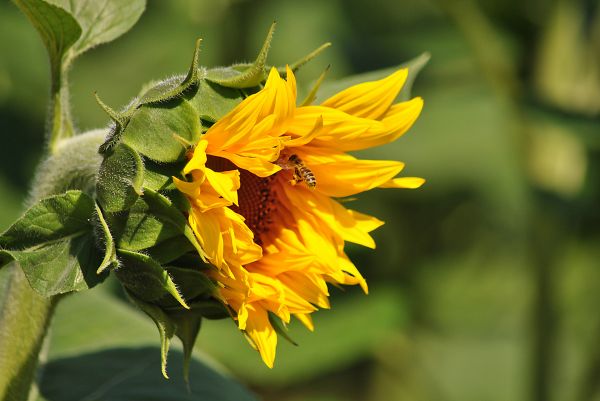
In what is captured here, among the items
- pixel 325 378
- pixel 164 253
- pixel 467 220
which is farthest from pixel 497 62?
pixel 164 253

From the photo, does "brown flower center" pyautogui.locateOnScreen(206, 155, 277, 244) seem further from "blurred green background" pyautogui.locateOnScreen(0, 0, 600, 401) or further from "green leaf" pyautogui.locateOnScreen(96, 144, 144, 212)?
"blurred green background" pyautogui.locateOnScreen(0, 0, 600, 401)

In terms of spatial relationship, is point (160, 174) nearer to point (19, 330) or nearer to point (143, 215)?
point (143, 215)

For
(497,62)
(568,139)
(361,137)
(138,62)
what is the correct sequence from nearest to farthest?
1. (361,137)
2. (497,62)
3. (568,139)
4. (138,62)

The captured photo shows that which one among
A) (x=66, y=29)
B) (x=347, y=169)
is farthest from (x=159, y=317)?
(x=66, y=29)

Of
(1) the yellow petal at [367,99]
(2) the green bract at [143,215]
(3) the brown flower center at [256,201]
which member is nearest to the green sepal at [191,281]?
(2) the green bract at [143,215]

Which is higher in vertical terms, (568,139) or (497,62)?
(497,62)

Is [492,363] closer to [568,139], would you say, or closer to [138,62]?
[568,139]

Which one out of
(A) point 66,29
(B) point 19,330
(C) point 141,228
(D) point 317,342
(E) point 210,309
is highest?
(A) point 66,29
